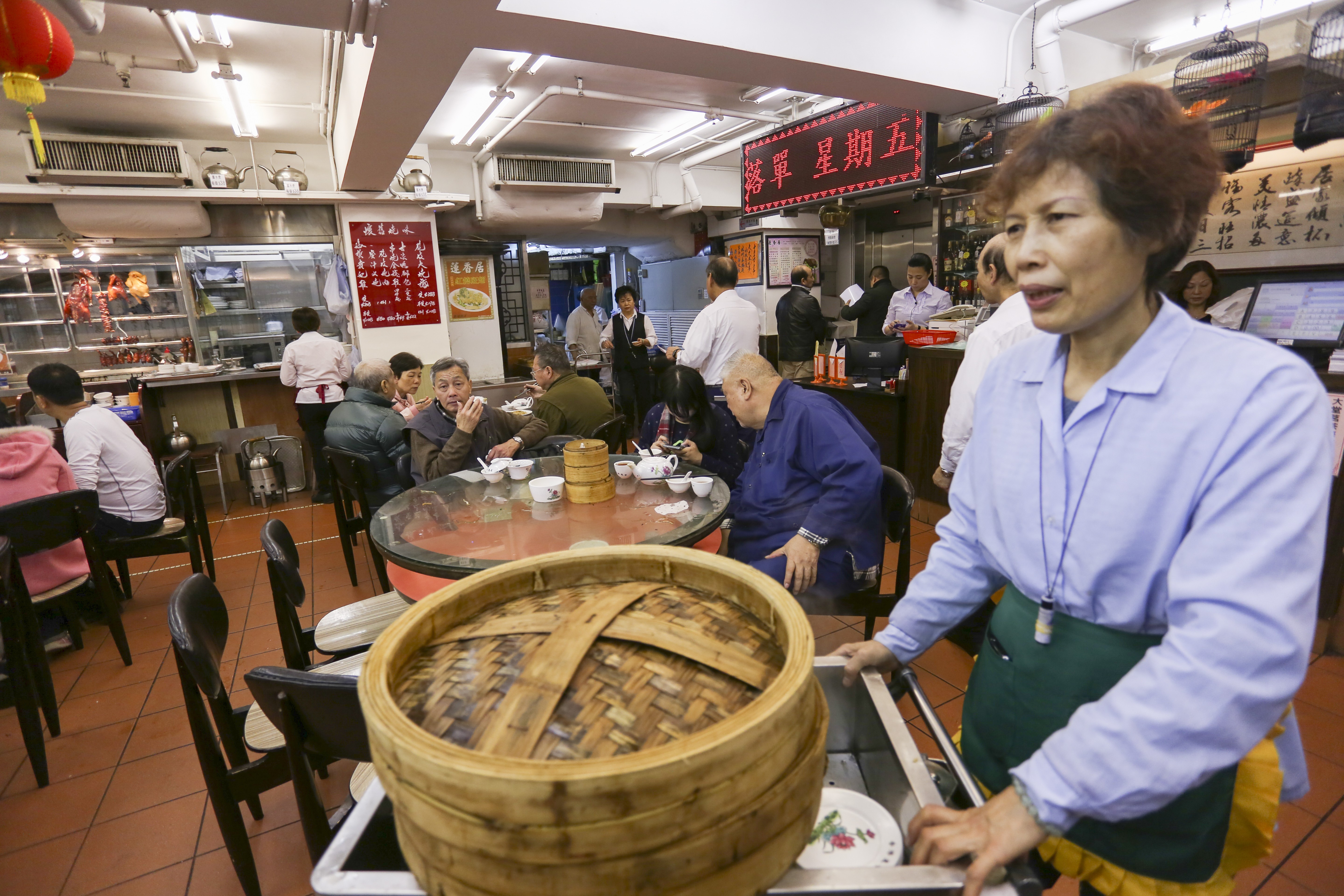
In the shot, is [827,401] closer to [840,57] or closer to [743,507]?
[743,507]

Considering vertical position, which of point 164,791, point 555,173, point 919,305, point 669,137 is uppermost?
point 669,137

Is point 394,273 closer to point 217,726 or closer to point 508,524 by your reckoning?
point 508,524

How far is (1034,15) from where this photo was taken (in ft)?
14.3

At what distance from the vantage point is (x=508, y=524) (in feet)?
7.90

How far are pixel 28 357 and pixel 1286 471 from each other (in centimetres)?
1003

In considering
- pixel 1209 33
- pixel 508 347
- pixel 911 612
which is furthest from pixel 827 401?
pixel 508 347

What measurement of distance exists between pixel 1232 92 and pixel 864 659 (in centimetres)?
462

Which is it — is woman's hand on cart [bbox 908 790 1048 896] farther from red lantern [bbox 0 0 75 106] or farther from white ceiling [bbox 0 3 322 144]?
white ceiling [bbox 0 3 322 144]

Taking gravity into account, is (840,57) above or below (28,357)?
above

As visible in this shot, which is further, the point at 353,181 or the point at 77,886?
the point at 353,181

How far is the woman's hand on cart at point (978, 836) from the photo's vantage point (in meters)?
0.67

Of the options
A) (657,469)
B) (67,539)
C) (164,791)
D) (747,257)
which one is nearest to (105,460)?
(67,539)

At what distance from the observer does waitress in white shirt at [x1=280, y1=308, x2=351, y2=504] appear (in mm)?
6062

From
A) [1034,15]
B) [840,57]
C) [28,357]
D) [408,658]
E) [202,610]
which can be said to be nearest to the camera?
[408,658]
